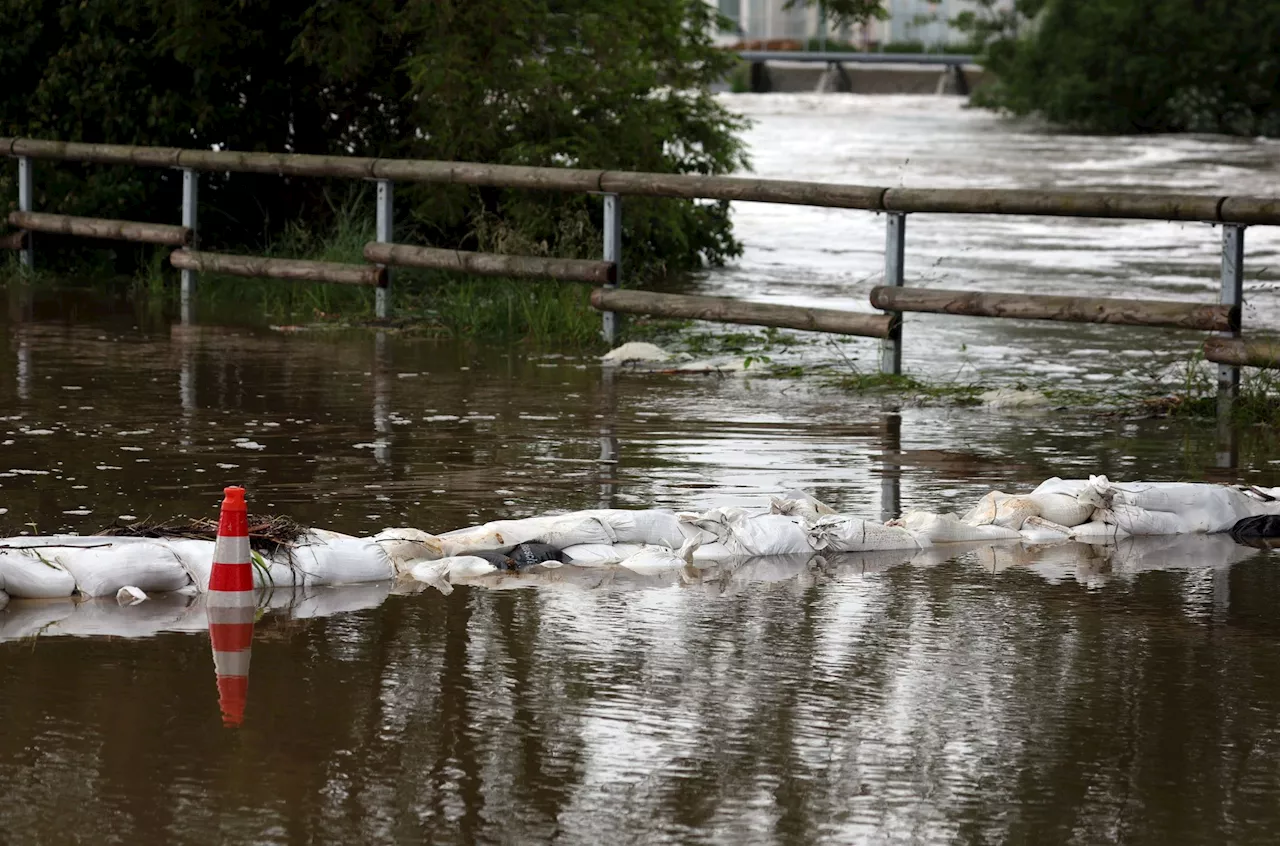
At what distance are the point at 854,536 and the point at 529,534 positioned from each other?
1170 millimetres

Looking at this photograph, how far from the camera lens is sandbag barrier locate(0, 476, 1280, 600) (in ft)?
23.8

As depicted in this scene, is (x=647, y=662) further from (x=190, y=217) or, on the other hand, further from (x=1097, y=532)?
(x=190, y=217)

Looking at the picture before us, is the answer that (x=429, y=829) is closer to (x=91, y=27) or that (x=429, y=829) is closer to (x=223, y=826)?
(x=223, y=826)

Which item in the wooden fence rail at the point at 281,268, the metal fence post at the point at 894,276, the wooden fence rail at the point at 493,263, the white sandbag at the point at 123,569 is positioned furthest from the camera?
the wooden fence rail at the point at 281,268

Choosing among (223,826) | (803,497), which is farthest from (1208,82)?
(223,826)

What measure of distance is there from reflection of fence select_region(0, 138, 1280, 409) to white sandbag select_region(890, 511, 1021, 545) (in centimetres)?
355

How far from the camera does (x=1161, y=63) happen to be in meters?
62.8

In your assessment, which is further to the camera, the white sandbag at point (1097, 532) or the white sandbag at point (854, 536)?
the white sandbag at point (1097, 532)

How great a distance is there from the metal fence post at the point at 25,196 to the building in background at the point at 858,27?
79950 mm

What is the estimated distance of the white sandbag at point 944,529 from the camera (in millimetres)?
8250

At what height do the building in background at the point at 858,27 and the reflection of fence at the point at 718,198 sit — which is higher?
the building in background at the point at 858,27

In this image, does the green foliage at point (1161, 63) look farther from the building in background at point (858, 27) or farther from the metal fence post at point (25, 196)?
the metal fence post at point (25, 196)

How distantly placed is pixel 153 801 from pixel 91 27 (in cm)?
1456

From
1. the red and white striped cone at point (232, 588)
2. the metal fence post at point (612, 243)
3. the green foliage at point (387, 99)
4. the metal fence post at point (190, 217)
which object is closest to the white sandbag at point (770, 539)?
the red and white striped cone at point (232, 588)
